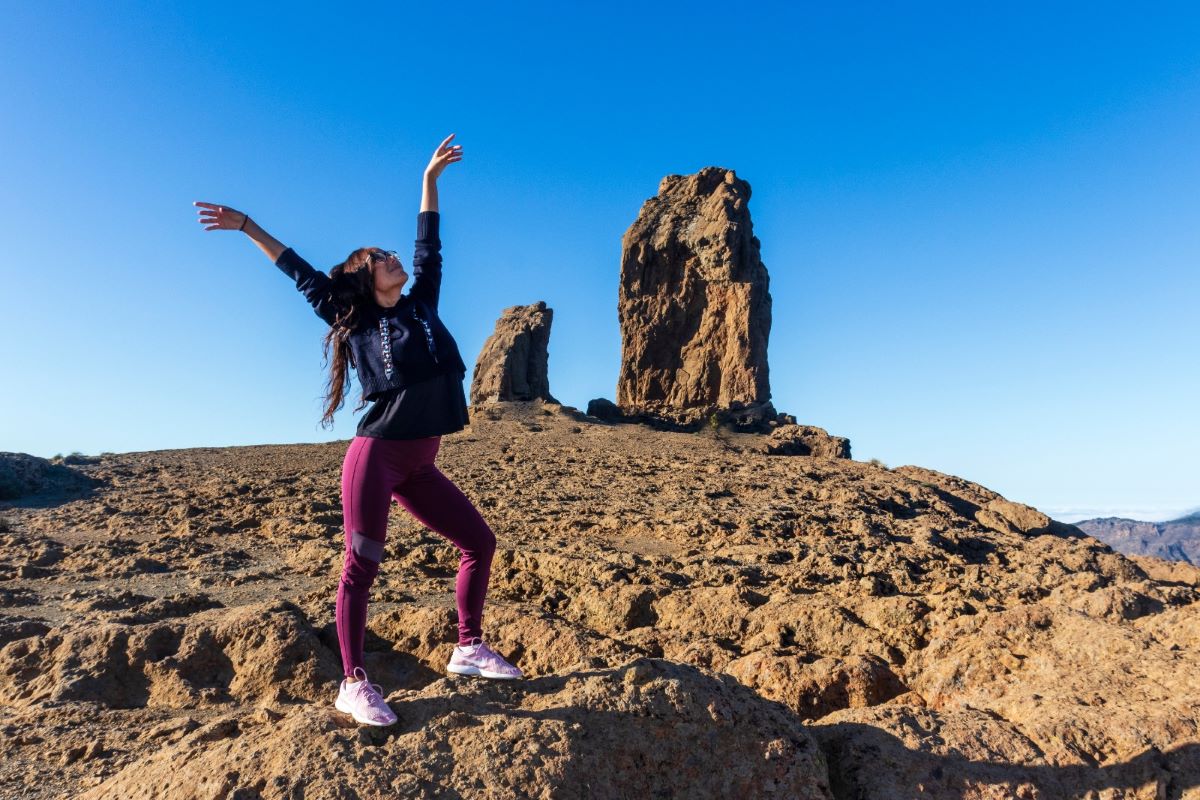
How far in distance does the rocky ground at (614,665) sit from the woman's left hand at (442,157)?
202 cm

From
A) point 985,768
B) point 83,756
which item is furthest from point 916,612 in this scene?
point 83,756

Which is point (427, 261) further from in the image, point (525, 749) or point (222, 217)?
point (525, 749)

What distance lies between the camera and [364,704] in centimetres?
253

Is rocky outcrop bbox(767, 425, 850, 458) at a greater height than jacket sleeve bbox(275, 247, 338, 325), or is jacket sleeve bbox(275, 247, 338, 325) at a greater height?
rocky outcrop bbox(767, 425, 850, 458)

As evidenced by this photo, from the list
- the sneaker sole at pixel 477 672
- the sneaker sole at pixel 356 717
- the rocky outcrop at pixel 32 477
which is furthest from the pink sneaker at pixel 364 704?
the rocky outcrop at pixel 32 477

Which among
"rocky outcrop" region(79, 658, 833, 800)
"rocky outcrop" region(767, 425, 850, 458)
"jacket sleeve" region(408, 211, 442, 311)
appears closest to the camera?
"rocky outcrop" region(79, 658, 833, 800)

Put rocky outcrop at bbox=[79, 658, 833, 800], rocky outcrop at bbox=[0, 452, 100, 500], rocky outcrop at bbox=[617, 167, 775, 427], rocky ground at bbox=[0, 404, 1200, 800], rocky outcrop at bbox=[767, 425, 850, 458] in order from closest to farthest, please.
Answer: rocky outcrop at bbox=[79, 658, 833, 800] → rocky ground at bbox=[0, 404, 1200, 800] → rocky outcrop at bbox=[0, 452, 100, 500] → rocky outcrop at bbox=[767, 425, 850, 458] → rocky outcrop at bbox=[617, 167, 775, 427]

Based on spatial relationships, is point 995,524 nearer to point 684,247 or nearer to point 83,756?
point 83,756

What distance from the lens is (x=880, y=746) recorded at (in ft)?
8.80

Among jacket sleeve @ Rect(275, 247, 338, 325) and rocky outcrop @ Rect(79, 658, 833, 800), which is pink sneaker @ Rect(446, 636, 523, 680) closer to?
rocky outcrop @ Rect(79, 658, 833, 800)

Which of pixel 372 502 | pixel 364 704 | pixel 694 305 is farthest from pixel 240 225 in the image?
pixel 694 305

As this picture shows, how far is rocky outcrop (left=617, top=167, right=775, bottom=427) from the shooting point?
25.3 meters

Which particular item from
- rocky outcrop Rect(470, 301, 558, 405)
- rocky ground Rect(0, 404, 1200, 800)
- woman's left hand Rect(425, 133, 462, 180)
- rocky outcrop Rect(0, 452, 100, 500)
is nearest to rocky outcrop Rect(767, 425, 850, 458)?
rocky outcrop Rect(470, 301, 558, 405)

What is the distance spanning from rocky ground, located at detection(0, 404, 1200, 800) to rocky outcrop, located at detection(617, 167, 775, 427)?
53.9 ft
